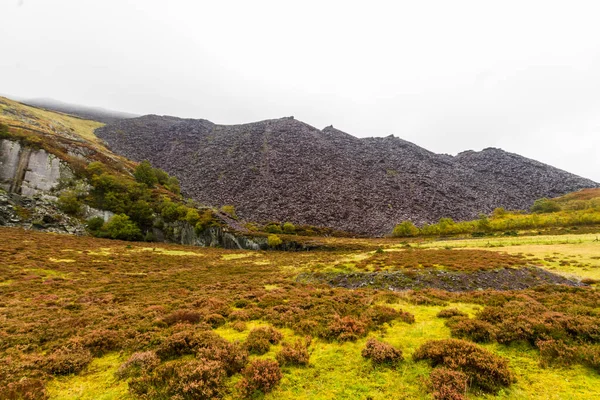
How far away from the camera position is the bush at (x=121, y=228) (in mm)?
62688

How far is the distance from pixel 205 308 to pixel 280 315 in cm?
478

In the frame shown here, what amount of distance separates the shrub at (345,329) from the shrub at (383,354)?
1326mm

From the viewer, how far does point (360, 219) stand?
12362cm

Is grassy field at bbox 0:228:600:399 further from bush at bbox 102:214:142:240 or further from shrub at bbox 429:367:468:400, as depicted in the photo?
bush at bbox 102:214:142:240

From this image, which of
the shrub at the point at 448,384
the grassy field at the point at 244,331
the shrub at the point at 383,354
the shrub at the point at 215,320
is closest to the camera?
the shrub at the point at 448,384

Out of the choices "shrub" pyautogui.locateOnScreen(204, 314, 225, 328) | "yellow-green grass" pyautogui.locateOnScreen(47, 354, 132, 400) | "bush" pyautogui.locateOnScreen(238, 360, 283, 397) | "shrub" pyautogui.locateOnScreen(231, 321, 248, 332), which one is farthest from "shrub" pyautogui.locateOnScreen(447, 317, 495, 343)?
"yellow-green grass" pyautogui.locateOnScreen(47, 354, 132, 400)

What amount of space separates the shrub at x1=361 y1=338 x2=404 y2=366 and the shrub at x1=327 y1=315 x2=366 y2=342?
52.2 inches

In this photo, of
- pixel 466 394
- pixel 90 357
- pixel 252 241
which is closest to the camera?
pixel 466 394

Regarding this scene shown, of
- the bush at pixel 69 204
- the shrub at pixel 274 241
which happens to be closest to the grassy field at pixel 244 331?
the shrub at pixel 274 241

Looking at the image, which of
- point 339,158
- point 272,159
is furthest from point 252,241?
point 339,158

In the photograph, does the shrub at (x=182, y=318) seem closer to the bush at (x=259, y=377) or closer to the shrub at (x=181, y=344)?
the shrub at (x=181, y=344)

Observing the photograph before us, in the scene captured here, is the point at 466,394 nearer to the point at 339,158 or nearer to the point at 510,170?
the point at 339,158

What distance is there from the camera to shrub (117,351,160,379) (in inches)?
340

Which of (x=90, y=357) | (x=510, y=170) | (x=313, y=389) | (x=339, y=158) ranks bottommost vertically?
(x=90, y=357)
